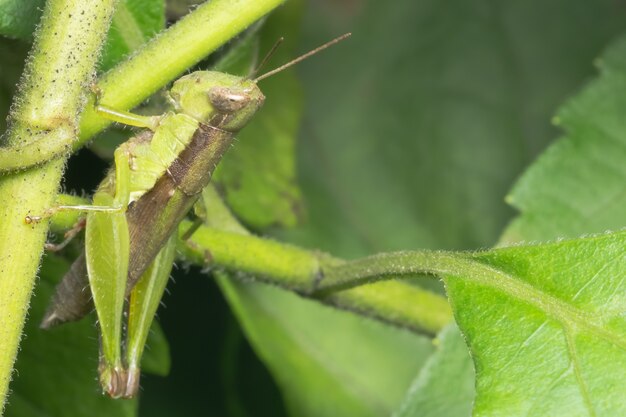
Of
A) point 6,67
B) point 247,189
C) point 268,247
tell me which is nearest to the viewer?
point 268,247

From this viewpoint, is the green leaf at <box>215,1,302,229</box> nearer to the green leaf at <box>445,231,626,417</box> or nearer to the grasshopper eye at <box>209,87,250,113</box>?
the grasshopper eye at <box>209,87,250,113</box>

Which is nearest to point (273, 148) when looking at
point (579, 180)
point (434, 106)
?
point (434, 106)

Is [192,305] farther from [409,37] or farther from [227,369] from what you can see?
[409,37]

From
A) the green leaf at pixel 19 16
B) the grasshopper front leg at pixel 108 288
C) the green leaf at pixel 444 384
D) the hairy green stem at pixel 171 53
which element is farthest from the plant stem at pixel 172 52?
the green leaf at pixel 444 384

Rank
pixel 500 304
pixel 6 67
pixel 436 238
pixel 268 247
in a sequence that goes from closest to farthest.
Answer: pixel 500 304
pixel 268 247
pixel 6 67
pixel 436 238

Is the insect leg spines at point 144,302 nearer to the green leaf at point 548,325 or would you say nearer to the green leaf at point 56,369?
the green leaf at point 56,369

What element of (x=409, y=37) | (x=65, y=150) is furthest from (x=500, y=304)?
(x=409, y=37)
